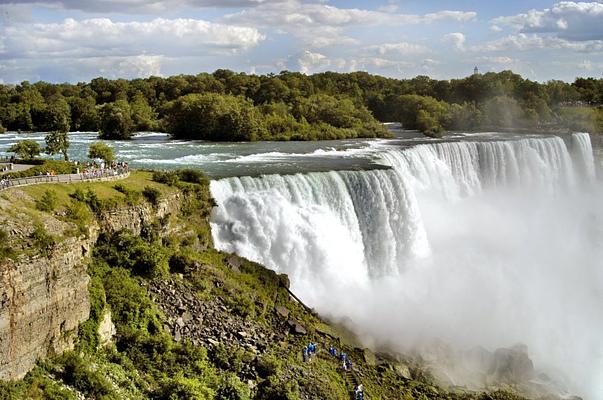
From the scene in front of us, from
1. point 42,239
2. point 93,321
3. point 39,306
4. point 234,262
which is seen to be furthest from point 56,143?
point 39,306

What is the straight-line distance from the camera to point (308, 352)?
18953 millimetres

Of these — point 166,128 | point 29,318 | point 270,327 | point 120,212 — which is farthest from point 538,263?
point 166,128

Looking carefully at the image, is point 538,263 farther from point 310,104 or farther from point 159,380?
point 310,104

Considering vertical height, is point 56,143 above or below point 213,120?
below

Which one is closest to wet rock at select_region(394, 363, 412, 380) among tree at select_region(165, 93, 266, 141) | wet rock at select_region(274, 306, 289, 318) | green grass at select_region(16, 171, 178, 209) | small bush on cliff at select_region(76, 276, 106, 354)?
wet rock at select_region(274, 306, 289, 318)

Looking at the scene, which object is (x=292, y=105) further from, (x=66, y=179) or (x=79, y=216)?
(x=79, y=216)

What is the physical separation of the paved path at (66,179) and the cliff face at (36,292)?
1451 millimetres

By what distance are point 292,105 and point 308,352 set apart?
49.8 meters

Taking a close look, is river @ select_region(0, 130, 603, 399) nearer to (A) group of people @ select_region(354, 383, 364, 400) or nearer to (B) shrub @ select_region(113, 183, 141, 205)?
(B) shrub @ select_region(113, 183, 141, 205)

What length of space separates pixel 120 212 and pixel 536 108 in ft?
223

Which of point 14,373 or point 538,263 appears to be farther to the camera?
point 538,263

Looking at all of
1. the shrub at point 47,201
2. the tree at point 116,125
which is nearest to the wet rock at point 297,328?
the shrub at point 47,201

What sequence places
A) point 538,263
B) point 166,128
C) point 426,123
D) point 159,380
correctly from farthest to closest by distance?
point 426,123, point 166,128, point 538,263, point 159,380

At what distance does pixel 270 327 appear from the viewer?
20.2 metres
